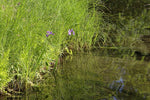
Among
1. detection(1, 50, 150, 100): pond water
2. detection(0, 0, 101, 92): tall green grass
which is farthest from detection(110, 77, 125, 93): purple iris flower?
detection(0, 0, 101, 92): tall green grass

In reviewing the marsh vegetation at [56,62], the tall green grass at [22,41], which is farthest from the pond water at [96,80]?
the tall green grass at [22,41]

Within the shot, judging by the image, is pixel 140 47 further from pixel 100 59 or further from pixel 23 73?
pixel 23 73

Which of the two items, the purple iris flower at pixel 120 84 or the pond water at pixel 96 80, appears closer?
the pond water at pixel 96 80

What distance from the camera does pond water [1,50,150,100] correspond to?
2.31m

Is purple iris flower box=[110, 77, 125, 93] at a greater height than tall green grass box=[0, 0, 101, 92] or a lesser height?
lesser

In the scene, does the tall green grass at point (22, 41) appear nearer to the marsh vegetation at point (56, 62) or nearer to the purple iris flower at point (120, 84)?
the marsh vegetation at point (56, 62)

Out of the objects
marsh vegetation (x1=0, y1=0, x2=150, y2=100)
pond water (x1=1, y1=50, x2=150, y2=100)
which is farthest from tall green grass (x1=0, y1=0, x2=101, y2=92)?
pond water (x1=1, y1=50, x2=150, y2=100)

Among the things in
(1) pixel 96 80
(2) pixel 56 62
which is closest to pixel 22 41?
(2) pixel 56 62

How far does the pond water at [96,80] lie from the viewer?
231cm

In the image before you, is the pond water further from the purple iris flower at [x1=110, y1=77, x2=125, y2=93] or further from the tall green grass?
the tall green grass

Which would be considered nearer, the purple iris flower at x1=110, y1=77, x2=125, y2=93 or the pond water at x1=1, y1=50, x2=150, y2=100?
the pond water at x1=1, y1=50, x2=150, y2=100

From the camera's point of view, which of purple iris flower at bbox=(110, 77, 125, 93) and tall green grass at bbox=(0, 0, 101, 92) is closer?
tall green grass at bbox=(0, 0, 101, 92)

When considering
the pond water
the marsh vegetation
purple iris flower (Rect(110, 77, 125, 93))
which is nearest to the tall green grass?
the marsh vegetation

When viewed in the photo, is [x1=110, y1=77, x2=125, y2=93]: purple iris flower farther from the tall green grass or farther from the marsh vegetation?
the tall green grass
